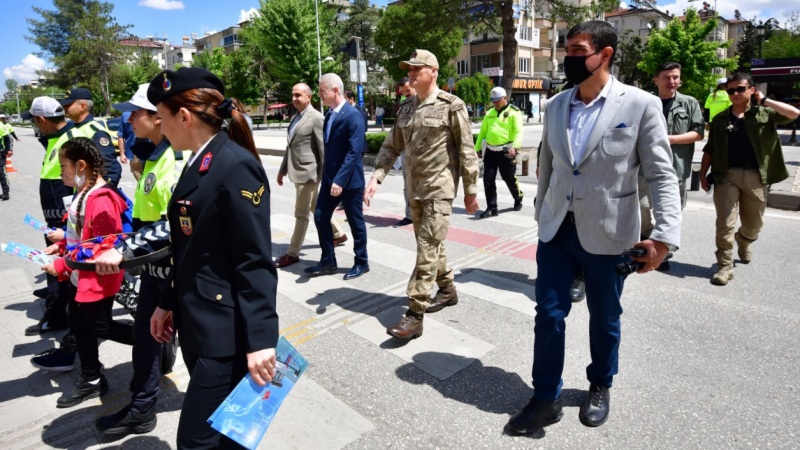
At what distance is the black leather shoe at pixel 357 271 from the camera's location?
17.9ft

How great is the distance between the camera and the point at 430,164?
4.04m

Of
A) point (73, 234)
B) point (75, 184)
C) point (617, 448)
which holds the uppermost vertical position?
point (75, 184)

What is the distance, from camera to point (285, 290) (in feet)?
17.1

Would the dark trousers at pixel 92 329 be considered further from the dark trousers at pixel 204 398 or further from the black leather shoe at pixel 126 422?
the dark trousers at pixel 204 398

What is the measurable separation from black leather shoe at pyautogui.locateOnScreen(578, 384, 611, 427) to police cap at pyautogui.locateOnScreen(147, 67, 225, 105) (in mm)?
2448

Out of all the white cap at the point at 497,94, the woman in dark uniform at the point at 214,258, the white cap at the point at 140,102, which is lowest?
the woman in dark uniform at the point at 214,258

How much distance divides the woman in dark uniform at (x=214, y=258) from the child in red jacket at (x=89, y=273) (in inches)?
54.9

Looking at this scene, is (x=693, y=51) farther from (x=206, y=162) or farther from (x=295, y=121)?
(x=206, y=162)

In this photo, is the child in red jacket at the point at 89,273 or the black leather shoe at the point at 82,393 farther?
the black leather shoe at the point at 82,393

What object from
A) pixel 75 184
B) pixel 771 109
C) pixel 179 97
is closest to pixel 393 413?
pixel 179 97

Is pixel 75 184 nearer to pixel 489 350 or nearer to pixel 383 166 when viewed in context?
pixel 383 166

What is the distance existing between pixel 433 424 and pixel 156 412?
5.45ft

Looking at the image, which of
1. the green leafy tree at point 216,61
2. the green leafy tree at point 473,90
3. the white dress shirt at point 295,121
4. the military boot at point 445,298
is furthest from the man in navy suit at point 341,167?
the green leafy tree at point 216,61

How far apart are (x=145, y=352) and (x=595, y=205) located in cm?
251
